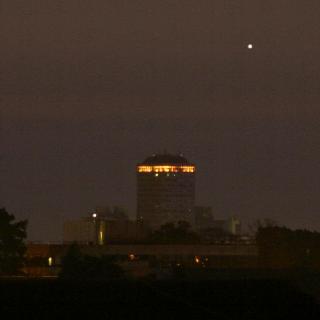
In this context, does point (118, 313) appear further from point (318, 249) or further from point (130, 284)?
point (318, 249)

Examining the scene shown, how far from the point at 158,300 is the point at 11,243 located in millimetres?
83587

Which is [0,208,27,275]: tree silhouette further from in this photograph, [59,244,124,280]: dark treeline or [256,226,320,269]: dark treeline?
[256,226,320,269]: dark treeline

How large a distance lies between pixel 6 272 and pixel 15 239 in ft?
40.3

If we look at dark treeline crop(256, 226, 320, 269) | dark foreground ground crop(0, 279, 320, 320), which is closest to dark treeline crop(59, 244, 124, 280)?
dark treeline crop(256, 226, 320, 269)

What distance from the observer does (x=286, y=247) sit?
447 ft

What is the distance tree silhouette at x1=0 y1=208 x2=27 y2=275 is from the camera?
118m


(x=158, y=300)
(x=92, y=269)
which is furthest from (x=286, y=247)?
(x=158, y=300)

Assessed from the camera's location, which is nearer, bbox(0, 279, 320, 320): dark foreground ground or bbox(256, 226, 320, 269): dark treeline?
bbox(0, 279, 320, 320): dark foreground ground

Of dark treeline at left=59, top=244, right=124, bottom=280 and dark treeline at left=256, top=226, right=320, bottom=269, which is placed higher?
dark treeline at left=256, top=226, right=320, bottom=269

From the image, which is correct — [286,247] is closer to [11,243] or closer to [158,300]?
[11,243]

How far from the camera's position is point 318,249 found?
13350 cm

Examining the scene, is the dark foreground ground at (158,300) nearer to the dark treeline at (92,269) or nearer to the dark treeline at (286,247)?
the dark treeline at (92,269)

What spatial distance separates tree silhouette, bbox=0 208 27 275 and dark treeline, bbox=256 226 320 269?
2260cm

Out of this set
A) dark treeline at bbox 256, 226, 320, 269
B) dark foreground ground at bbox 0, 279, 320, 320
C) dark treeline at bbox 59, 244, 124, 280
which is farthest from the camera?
dark treeline at bbox 256, 226, 320, 269
